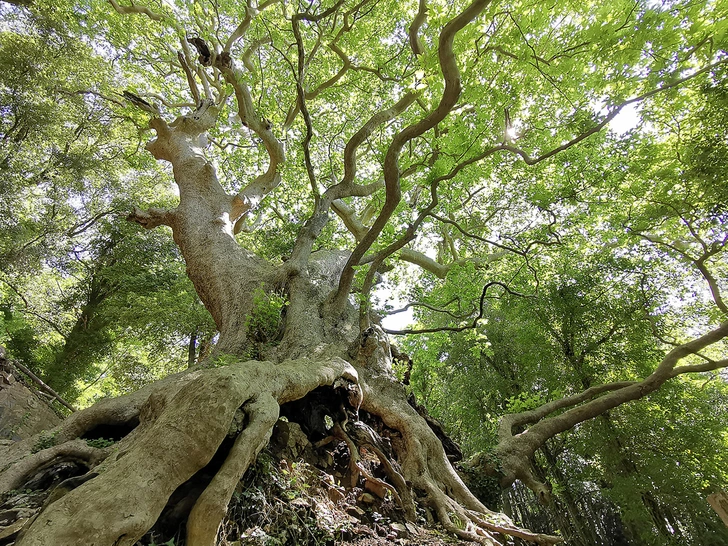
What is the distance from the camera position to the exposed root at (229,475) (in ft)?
4.89

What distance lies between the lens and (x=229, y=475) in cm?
167

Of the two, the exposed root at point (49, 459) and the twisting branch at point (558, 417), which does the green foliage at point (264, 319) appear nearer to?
the exposed root at point (49, 459)

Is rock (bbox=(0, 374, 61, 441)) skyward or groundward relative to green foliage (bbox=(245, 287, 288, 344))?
groundward

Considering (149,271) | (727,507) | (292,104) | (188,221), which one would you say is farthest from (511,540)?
(149,271)

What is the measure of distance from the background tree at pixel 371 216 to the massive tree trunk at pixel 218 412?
0.05 ft

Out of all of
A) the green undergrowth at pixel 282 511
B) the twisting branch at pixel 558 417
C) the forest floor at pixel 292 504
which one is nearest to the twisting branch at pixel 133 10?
the forest floor at pixel 292 504

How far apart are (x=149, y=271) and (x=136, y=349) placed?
166 inches

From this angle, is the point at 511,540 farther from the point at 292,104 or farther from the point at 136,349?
the point at 136,349

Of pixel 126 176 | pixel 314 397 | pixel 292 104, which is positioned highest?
pixel 126 176

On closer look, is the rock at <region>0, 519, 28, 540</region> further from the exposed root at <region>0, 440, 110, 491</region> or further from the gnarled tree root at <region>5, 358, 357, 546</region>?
the exposed root at <region>0, 440, 110, 491</region>

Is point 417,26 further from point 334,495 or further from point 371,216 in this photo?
point 334,495

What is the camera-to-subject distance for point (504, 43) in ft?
14.8

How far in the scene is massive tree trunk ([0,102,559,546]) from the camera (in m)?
1.37

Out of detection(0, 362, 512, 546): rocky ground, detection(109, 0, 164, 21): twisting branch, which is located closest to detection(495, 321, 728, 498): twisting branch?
detection(0, 362, 512, 546): rocky ground
